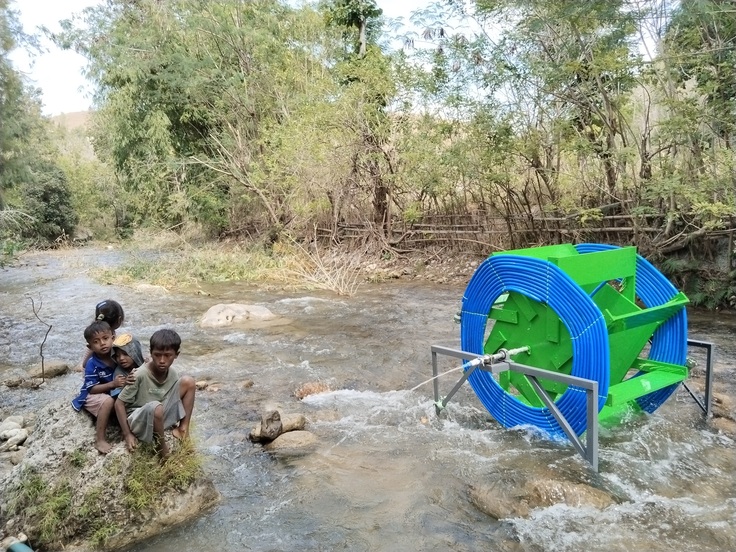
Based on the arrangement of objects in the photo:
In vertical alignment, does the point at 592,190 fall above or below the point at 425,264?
above

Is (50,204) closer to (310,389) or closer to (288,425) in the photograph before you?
(310,389)

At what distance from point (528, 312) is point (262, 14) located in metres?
17.6

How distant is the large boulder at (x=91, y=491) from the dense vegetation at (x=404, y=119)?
21.2ft

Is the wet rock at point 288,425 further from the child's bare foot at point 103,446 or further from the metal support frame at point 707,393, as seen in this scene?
the metal support frame at point 707,393

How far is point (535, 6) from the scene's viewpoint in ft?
29.6

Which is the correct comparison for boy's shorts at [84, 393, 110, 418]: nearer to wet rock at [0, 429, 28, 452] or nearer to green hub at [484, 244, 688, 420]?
wet rock at [0, 429, 28, 452]

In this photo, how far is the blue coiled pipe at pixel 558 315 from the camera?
4152mm

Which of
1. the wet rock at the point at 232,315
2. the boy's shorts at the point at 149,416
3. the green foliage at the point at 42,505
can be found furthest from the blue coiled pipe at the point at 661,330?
the wet rock at the point at 232,315

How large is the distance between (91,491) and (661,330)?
470cm

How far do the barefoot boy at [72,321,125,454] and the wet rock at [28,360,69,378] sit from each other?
13.5 feet

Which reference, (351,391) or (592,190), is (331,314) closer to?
(351,391)

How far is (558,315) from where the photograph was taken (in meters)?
4.46

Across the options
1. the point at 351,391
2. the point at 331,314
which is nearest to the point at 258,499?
the point at 351,391

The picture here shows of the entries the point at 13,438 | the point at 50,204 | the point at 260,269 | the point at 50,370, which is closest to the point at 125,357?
the point at 13,438
